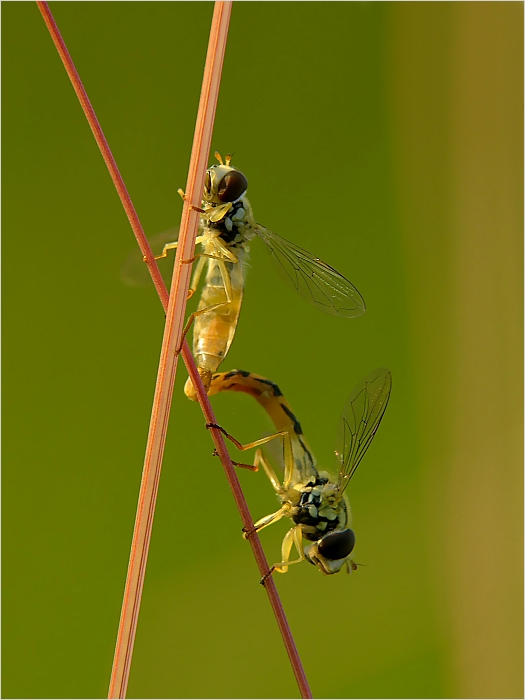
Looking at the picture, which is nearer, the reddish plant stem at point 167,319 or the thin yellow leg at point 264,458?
the reddish plant stem at point 167,319

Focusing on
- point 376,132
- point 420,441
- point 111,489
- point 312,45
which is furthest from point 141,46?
point 420,441

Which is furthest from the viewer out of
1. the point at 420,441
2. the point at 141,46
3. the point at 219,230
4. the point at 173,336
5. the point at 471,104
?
the point at 471,104

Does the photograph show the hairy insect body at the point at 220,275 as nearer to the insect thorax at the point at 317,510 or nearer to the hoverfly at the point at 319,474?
the hoverfly at the point at 319,474

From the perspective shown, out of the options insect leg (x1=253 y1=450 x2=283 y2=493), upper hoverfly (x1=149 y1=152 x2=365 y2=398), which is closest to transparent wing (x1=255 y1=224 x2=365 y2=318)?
upper hoverfly (x1=149 y1=152 x2=365 y2=398)

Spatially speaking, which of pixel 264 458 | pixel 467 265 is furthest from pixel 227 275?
pixel 467 265

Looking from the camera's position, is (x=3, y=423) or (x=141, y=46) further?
(x=141, y=46)

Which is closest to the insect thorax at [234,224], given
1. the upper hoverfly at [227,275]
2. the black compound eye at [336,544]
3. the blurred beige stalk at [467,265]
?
the upper hoverfly at [227,275]

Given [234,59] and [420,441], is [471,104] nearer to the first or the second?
[234,59]

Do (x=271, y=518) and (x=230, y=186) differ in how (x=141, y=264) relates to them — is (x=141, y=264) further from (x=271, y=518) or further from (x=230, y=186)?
(x=271, y=518)
